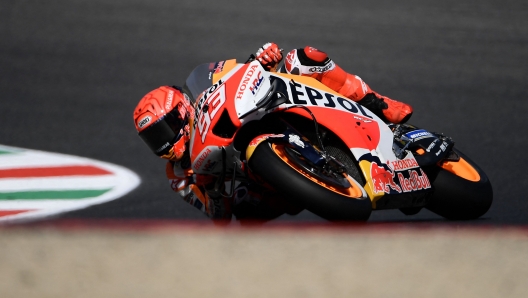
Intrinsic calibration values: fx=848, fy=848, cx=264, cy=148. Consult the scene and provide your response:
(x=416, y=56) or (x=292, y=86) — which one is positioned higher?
(x=292, y=86)

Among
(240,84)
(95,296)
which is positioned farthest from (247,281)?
(240,84)

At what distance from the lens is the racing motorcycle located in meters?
4.20

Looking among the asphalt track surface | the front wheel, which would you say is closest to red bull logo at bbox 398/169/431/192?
the front wheel

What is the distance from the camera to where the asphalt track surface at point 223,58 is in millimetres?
6836

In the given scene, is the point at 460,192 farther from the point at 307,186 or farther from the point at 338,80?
the point at 307,186

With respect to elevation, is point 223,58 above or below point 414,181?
below

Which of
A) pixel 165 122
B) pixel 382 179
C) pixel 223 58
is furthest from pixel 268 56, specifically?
pixel 223 58

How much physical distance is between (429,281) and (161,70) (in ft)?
18.7

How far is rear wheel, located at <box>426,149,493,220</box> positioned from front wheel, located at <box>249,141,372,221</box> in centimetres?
85

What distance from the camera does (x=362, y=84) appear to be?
5250mm

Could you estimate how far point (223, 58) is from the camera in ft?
29.1

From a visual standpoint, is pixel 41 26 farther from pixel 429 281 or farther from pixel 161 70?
pixel 429 281

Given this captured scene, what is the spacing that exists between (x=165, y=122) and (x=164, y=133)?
7 centimetres

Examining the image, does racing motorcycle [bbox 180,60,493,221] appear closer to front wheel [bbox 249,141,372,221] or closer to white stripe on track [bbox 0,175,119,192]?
front wheel [bbox 249,141,372,221]
